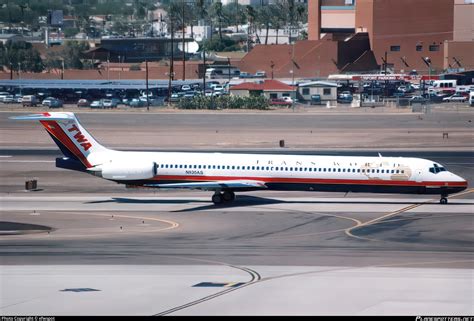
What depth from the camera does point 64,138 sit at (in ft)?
179

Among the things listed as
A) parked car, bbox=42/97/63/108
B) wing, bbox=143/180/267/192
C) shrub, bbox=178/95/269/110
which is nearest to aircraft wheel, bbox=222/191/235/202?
wing, bbox=143/180/267/192

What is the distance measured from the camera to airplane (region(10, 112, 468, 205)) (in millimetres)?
52625

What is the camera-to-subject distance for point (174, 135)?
93.7 meters

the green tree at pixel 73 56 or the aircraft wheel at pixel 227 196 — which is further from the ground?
the green tree at pixel 73 56

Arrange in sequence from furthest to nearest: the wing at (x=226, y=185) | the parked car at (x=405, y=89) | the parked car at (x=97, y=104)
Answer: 1. the parked car at (x=405, y=89)
2. the parked car at (x=97, y=104)
3. the wing at (x=226, y=185)

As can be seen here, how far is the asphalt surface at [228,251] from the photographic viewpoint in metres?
28.9

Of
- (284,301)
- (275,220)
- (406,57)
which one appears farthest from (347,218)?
(406,57)

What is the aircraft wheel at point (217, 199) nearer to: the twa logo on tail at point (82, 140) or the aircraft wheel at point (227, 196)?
the aircraft wheel at point (227, 196)

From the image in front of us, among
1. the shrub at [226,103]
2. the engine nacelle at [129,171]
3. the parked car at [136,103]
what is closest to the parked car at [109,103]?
the parked car at [136,103]

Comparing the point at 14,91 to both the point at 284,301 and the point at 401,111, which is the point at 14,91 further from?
the point at 284,301

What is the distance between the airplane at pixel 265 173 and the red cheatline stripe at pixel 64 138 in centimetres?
13

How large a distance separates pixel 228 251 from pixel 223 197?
14945 millimetres

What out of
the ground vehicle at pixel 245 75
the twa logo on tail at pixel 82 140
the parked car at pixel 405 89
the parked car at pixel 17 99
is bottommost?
the parked car at pixel 17 99

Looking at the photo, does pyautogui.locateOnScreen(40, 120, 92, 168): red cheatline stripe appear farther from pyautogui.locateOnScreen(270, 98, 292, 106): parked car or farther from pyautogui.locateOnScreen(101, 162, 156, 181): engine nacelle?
pyautogui.locateOnScreen(270, 98, 292, 106): parked car
